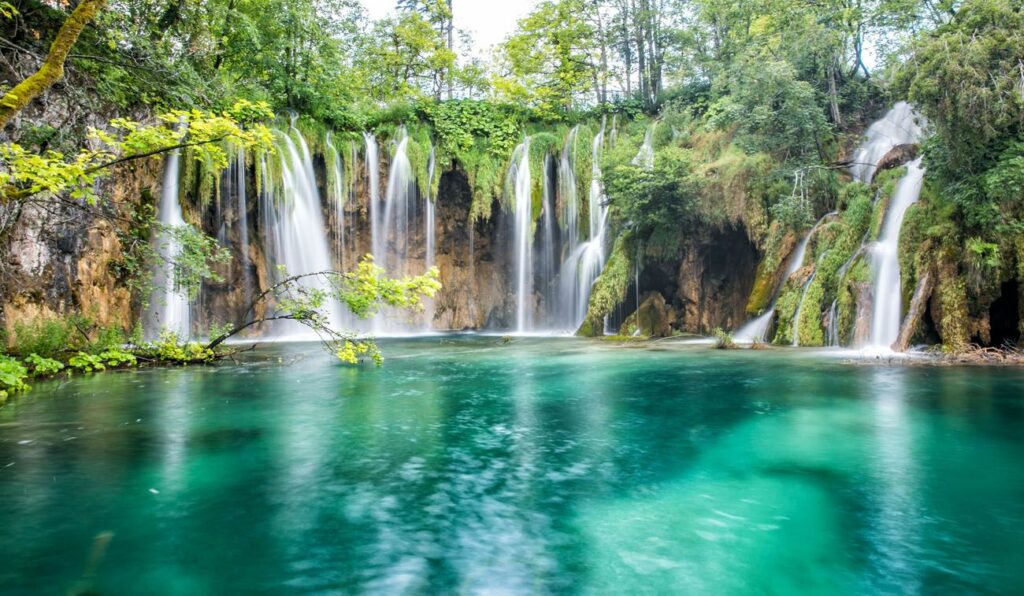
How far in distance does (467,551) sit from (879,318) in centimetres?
1315

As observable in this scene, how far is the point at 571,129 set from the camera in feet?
84.9

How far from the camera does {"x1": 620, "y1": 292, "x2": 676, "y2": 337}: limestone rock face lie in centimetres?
2006

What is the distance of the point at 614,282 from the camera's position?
65.4 ft

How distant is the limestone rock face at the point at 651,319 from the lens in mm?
20062

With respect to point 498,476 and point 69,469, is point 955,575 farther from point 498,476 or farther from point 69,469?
point 69,469

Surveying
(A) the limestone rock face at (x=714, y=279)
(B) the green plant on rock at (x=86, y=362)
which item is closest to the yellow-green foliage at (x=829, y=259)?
(A) the limestone rock face at (x=714, y=279)

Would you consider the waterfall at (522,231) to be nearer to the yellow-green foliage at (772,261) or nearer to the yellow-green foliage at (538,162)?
the yellow-green foliage at (538,162)

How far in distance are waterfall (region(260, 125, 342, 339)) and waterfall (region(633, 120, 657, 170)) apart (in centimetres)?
1155

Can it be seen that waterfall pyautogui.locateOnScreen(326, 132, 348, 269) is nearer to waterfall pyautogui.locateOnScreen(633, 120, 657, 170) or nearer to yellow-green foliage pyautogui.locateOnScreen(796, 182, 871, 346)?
waterfall pyautogui.locateOnScreen(633, 120, 657, 170)

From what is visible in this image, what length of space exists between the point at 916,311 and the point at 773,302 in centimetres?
437

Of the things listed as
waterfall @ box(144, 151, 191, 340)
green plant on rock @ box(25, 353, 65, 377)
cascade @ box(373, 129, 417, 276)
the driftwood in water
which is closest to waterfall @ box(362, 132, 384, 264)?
cascade @ box(373, 129, 417, 276)

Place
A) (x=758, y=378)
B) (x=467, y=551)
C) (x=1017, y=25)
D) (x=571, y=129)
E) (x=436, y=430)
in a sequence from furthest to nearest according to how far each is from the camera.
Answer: (x=571, y=129) → (x=1017, y=25) → (x=758, y=378) → (x=436, y=430) → (x=467, y=551)

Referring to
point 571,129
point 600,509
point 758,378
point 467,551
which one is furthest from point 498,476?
point 571,129

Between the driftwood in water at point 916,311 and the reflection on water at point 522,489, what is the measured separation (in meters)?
3.34
